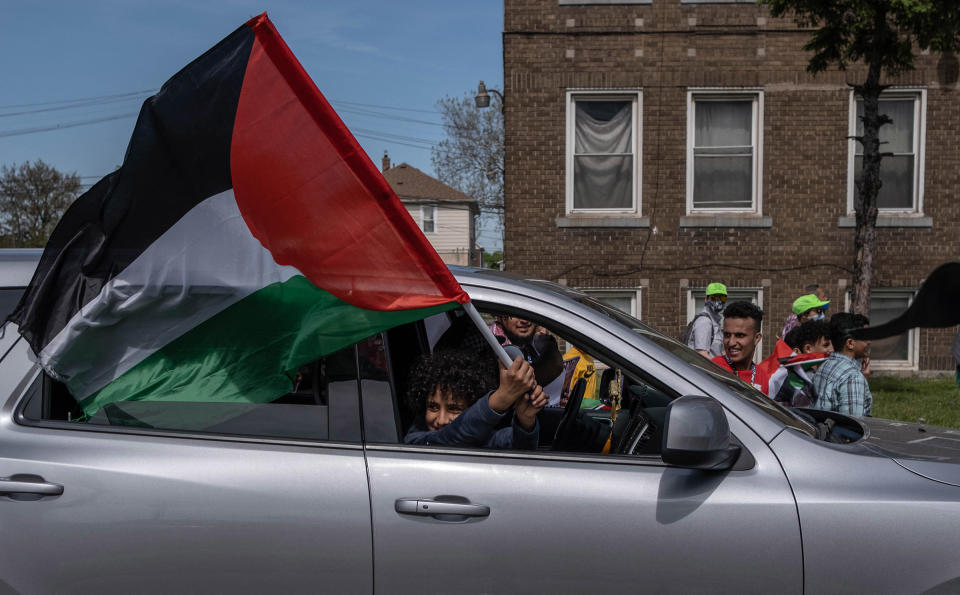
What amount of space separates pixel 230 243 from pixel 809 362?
Answer: 3.47m

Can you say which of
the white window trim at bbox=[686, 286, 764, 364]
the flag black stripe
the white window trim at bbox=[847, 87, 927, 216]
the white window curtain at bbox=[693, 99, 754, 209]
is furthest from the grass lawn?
the flag black stripe

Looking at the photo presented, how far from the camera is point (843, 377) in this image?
416cm

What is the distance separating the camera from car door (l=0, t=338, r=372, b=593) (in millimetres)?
2246

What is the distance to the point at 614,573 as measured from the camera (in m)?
2.23

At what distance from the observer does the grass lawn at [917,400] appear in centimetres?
869

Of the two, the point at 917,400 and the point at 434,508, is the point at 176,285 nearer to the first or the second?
the point at 434,508

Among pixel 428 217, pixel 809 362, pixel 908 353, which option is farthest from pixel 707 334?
pixel 428 217

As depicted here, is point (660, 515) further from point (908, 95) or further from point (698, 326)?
point (908, 95)

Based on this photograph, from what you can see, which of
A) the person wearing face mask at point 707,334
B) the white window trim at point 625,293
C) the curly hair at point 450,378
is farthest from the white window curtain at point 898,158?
the curly hair at point 450,378

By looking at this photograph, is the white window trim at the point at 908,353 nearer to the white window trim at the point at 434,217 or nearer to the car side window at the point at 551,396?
the car side window at the point at 551,396

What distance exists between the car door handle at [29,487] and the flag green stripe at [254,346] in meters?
0.30

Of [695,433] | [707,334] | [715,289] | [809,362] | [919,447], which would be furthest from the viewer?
[715,289]

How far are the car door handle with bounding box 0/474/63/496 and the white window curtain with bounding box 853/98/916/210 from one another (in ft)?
42.5

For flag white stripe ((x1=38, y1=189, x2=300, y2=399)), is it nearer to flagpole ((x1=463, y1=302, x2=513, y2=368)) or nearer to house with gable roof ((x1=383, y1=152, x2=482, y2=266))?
flagpole ((x1=463, y1=302, x2=513, y2=368))
